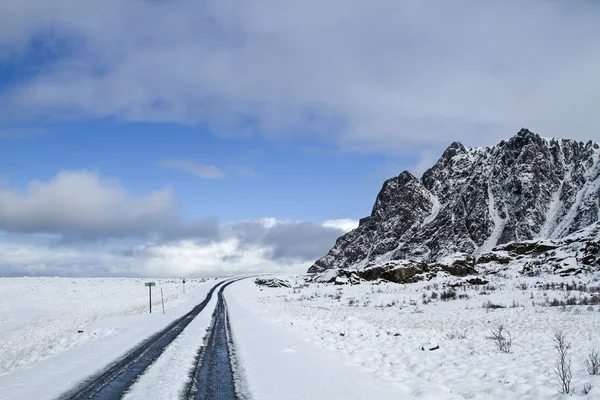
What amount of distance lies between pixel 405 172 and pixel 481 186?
34.7 meters

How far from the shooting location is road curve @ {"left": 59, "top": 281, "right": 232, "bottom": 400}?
859 centimetres

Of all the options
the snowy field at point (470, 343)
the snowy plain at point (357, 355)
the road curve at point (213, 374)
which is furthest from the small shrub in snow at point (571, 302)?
the road curve at point (213, 374)

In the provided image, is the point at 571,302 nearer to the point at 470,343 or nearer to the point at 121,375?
the point at 470,343

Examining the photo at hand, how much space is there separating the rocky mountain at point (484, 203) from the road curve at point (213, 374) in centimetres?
7285

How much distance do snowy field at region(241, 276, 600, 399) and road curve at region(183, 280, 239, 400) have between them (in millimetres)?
3331

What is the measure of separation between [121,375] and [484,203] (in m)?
111

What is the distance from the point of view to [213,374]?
1003 centimetres

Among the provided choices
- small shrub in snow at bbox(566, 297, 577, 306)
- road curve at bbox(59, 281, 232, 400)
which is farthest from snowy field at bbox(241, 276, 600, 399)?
road curve at bbox(59, 281, 232, 400)

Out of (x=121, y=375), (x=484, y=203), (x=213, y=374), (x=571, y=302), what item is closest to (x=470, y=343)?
(x=213, y=374)

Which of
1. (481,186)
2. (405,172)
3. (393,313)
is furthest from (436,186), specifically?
(393,313)

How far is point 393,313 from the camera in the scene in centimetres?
2514

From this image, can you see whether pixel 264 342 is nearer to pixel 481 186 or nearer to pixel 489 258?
pixel 489 258

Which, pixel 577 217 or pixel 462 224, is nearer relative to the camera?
pixel 577 217

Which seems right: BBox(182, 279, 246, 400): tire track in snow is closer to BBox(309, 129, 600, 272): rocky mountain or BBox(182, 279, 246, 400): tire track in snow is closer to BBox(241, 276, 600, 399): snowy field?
BBox(241, 276, 600, 399): snowy field
